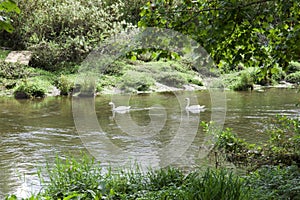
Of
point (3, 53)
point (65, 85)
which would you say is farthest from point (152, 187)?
point (3, 53)

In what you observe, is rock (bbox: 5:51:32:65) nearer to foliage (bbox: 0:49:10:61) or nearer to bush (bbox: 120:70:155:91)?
foliage (bbox: 0:49:10:61)

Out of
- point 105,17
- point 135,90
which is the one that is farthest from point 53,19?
point 135,90

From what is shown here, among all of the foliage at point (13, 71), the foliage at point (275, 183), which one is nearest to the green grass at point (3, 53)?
the foliage at point (13, 71)

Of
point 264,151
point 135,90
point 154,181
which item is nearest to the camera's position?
point 154,181

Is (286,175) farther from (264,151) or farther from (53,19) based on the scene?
(53,19)

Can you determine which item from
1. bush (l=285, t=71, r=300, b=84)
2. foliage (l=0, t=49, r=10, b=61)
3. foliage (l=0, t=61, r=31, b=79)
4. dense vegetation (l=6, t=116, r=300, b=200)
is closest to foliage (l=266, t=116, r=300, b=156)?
dense vegetation (l=6, t=116, r=300, b=200)

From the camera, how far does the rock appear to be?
63.1 feet

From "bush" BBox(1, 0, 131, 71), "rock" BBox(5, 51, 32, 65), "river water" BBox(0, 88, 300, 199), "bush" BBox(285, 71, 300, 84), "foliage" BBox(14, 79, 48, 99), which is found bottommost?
"river water" BBox(0, 88, 300, 199)

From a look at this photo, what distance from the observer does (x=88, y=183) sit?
3.94 m

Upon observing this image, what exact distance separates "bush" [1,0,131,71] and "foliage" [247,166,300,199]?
16.8m

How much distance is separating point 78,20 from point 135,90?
6.90 m

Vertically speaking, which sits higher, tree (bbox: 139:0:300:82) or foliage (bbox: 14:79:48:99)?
tree (bbox: 139:0:300:82)

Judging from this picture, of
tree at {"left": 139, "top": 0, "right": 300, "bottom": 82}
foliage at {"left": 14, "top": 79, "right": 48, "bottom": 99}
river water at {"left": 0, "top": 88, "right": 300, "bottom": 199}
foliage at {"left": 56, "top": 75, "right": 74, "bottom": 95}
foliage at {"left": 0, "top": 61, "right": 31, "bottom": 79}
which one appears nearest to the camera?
tree at {"left": 139, "top": 0, "right": 300, "bottom": 82}

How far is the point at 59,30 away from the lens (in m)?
21.6
